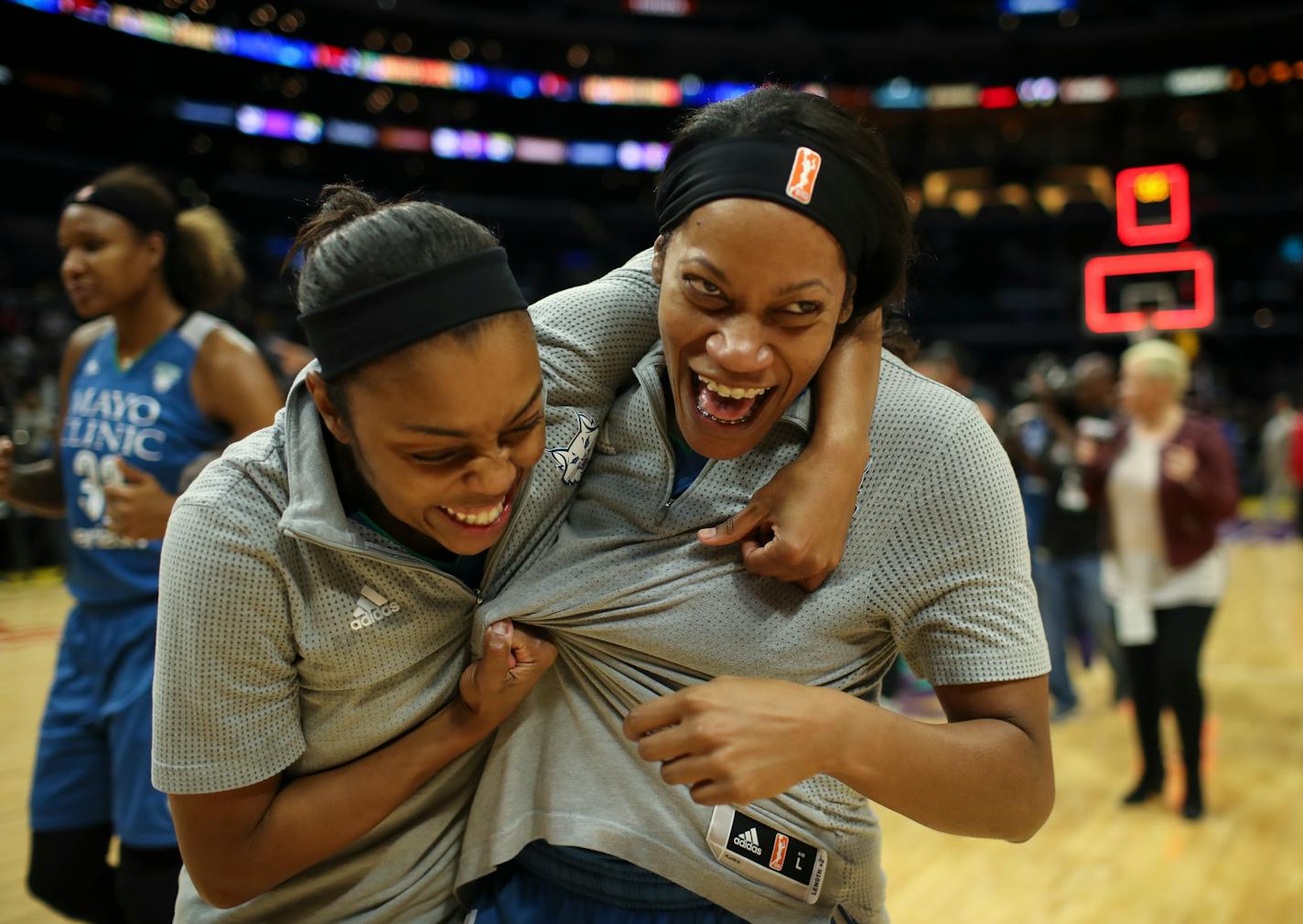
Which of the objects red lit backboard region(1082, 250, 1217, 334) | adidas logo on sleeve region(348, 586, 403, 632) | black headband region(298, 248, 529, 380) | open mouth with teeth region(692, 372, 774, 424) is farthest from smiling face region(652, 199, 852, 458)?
red lit backboard region(1082, 250, 1217, 334)

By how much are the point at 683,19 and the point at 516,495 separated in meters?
28.0

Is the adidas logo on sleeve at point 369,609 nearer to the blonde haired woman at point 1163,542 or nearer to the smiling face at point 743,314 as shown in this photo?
the smiling face at point 743,314

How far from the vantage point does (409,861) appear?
145 cm

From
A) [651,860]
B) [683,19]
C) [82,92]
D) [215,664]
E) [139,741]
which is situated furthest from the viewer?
[683,19]

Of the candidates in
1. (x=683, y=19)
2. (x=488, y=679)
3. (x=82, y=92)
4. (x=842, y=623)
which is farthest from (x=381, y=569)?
(x=683, y=19)

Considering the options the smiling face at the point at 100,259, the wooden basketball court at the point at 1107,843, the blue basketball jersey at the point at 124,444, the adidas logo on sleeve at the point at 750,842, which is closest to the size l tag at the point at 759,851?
the adidas logo on sleeve at the point at 750,842

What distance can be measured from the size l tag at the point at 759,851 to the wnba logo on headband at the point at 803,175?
2.52ft

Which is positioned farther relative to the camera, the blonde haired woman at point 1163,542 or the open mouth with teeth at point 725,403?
the blonde haired woman at point 1163,542

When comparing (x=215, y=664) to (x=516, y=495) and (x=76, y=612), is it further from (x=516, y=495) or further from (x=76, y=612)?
(x=76, y=612)

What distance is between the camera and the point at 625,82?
27234 mm

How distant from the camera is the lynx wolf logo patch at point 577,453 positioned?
150cm

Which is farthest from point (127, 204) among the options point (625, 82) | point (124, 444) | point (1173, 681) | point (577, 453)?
point (625, 82)

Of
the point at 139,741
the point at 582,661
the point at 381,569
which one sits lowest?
the point at 139,741

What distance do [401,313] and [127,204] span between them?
1883mm
